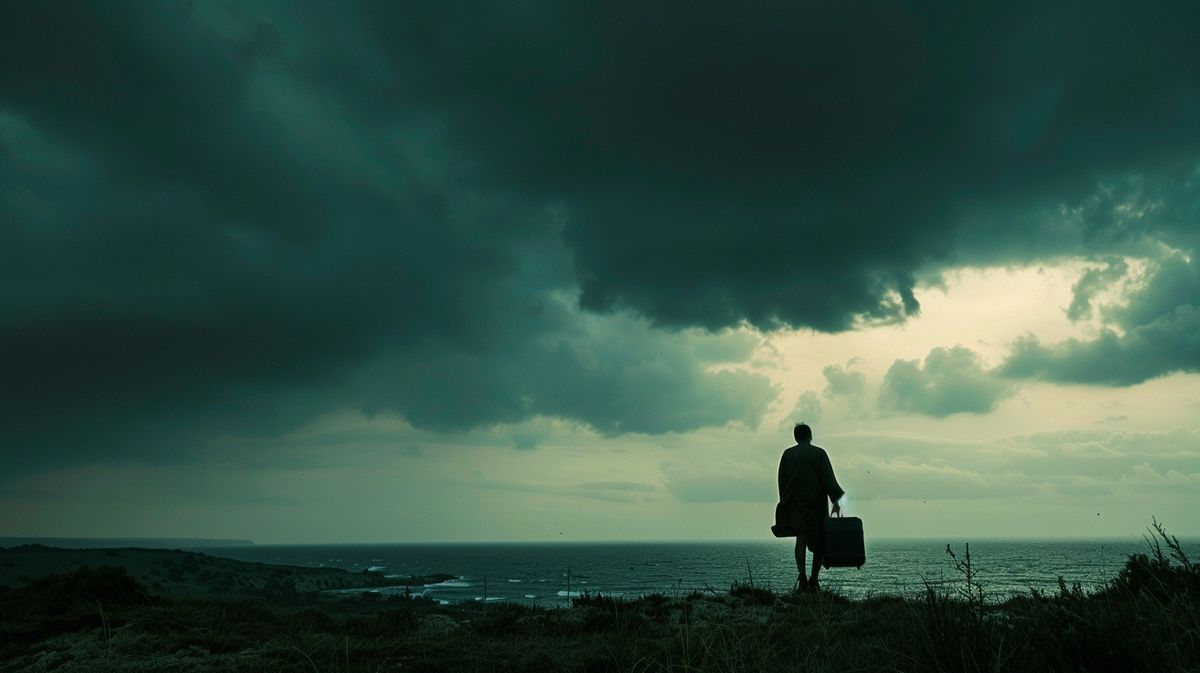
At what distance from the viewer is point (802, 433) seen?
40.4 ft

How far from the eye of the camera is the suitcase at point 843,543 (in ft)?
36.0

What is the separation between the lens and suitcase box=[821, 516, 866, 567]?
1097 cm

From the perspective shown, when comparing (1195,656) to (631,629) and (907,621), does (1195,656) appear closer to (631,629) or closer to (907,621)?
(907,621)

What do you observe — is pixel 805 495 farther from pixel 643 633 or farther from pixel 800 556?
pixel 643 633

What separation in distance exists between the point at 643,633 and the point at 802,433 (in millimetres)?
6072

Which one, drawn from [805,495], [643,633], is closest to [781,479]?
[805,495]

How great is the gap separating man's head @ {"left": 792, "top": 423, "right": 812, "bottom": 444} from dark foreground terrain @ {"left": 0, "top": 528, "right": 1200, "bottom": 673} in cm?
281

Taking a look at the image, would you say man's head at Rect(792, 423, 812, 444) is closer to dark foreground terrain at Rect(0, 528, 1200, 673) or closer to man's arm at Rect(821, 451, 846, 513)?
man's arm at Rect(821, 451, 846, 513)

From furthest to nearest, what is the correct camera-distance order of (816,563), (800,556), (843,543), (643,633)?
(800,556) < (816,563) < (843,543) < (643,633)

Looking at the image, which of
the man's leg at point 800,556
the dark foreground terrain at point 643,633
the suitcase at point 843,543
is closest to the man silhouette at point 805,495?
the man's leg at point 800,556

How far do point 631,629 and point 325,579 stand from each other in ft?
208

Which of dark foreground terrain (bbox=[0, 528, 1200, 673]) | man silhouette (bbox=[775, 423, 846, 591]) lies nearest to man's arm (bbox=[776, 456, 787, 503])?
man silhouette (bbox=[775, 423, 846, 591])

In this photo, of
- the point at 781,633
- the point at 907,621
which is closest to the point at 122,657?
the point at 781,633

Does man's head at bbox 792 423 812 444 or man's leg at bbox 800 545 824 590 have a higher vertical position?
man's head at bbox 792 423 812 444
